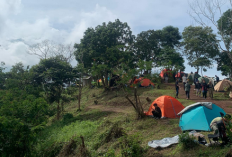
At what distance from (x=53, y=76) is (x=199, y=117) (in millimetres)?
11700

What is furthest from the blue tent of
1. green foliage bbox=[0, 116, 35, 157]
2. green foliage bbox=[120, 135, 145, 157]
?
green foliage bbox=[0, 116, 35, 157]

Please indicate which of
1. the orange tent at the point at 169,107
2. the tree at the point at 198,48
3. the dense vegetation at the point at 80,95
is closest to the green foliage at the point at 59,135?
the dense vegetation at the point at 80,95

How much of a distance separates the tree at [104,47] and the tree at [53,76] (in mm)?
4699

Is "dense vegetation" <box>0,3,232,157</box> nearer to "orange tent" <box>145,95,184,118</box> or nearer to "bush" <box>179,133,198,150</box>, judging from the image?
"bush" <box>179,133,198,150</box>

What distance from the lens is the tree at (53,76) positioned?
16.6 meters

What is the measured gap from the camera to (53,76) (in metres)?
16.4

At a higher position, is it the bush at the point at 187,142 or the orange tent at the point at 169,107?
the orange tent at the point at 169,107

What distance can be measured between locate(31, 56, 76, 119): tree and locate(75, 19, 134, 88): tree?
4699 millimetres

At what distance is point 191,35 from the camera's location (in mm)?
28750

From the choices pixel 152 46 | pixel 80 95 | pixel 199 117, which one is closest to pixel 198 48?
pixel 152 46

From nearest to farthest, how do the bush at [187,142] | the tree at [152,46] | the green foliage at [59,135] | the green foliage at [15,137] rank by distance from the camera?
the bush at [187,142] → the green foliage at [15,137] → the green foliage at [59,135] → the tree at [152,46]

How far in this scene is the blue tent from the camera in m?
8.62

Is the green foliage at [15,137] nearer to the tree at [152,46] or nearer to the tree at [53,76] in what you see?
the tree at [53,76]

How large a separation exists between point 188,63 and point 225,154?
27.9m
